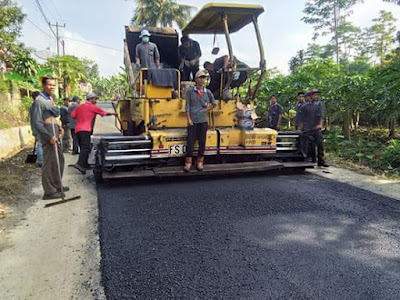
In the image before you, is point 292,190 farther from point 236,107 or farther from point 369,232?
point 236,107

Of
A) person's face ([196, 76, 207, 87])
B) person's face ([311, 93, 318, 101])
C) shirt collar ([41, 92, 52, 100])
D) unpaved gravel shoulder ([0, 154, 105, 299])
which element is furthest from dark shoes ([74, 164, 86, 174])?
person's face ([311, 93, 318, 101])

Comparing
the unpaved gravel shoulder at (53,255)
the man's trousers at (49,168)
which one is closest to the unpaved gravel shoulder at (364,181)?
the unpaved gravel shoulder at (53,255)

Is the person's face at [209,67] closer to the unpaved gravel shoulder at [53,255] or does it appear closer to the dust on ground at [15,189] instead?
the unpaved gravel shoulder at [53,255]

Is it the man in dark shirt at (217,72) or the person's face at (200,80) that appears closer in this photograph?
the person's face at (200,80)

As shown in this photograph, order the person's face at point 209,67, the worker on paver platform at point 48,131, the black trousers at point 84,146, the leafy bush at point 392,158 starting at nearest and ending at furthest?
the worker on paver platform at point 48,131 < the person's face at point 209,67 < the black trousers at point 84,146 < the leafy bush at point 392,158

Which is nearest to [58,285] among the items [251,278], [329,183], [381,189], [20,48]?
[251,278]

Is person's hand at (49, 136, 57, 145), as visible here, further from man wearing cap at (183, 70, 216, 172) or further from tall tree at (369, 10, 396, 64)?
tall tree at (369, 10, 396, 64)

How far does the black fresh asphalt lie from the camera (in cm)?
219

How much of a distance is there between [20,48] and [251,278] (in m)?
15.3

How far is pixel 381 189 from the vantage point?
477 centimetres

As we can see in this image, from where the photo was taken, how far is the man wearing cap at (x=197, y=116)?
499 cm

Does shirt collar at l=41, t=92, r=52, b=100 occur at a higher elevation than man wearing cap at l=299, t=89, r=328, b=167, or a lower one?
higher

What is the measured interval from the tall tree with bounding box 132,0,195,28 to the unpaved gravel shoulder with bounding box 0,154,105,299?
24.3 metres

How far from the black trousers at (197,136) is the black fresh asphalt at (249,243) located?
0.71m
